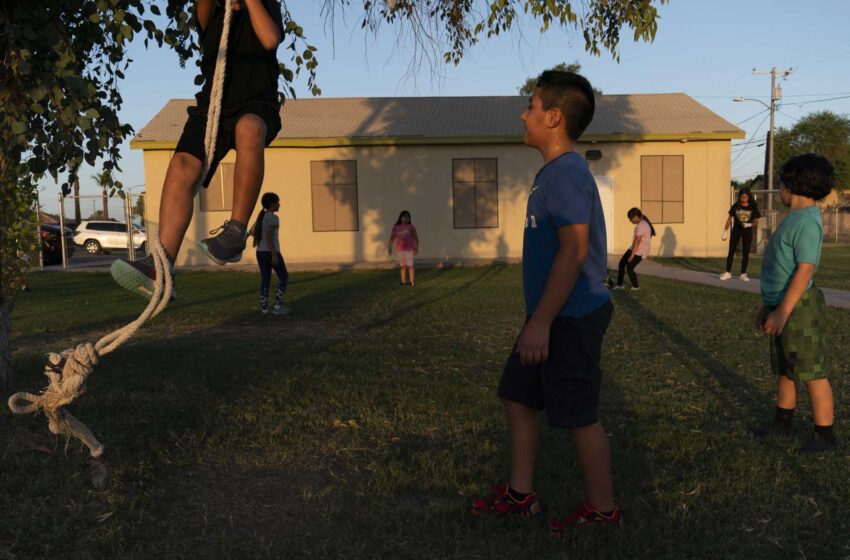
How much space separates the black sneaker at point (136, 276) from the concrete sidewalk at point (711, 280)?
9.32 m

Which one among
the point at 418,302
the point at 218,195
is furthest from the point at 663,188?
the point at 418,302

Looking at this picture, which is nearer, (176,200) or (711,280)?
(176,200)

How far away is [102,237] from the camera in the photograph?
1299 inches

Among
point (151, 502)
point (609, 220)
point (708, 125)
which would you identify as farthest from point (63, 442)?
point (708, 125)

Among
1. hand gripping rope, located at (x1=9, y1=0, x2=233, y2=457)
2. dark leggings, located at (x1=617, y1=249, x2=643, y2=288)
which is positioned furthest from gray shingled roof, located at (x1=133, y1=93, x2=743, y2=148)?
hand gripping rope, located at (x1=9, y1=0, x2=233, y2=457)

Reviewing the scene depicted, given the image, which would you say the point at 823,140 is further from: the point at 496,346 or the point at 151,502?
the point at 151,502

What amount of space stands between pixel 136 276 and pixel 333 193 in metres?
19.1

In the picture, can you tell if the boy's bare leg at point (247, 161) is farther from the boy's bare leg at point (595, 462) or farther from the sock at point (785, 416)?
the sock at point (785, 416)

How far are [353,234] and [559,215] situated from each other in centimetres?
1928

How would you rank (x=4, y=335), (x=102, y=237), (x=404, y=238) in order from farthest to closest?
(x=102, y=237) < (x=404, y=238) < (x=4, y=335)

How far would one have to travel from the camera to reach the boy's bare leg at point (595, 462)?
2854 mm

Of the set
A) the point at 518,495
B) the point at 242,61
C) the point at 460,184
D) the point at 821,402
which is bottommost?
the point at 518,495

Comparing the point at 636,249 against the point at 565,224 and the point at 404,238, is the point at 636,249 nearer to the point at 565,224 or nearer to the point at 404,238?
the point at 404,238

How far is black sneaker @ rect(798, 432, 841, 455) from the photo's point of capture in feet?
12.8
